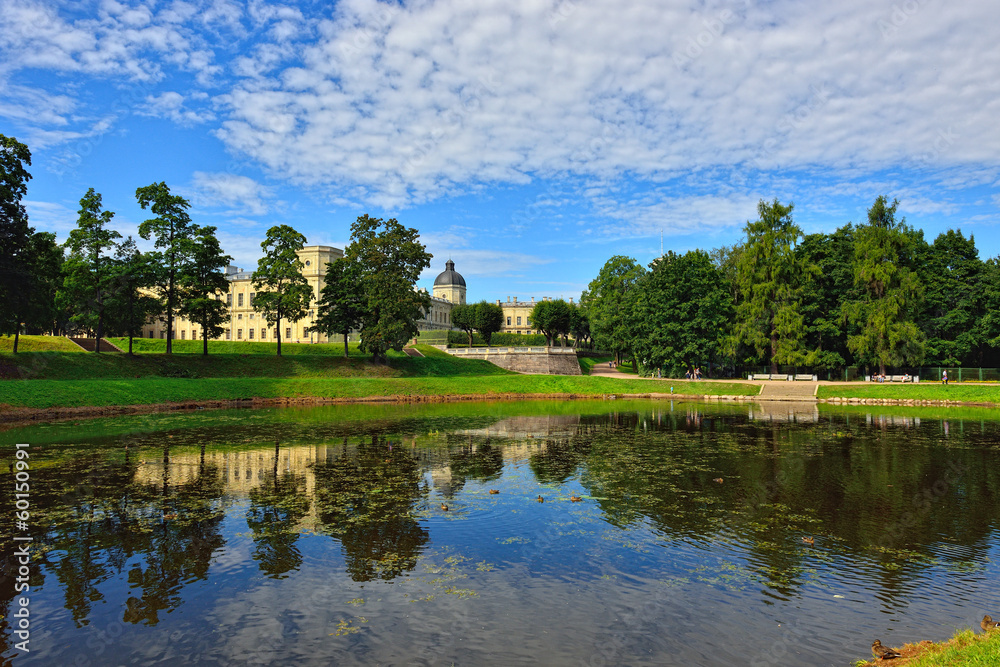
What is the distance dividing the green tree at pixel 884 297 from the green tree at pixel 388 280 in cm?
3818

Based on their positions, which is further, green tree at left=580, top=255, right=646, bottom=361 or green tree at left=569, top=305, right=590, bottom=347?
green tree at left=569, top=305, right=590, bottom=347

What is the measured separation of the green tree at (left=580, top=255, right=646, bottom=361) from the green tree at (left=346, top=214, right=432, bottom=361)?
2397 cm

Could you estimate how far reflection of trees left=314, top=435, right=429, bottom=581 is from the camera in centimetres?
962

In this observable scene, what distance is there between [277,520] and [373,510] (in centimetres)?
192

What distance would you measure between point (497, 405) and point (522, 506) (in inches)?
1072

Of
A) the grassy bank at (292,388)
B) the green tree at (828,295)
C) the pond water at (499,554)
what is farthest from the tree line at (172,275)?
the green tree at (828,295)

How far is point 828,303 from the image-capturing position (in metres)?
55.2

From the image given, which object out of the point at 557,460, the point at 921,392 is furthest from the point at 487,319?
the point at 557,460

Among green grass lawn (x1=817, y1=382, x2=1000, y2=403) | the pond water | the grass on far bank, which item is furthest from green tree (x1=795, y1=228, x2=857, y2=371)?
the grass on far bank

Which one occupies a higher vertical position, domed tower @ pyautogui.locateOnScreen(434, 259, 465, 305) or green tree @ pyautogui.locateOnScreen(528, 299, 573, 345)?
domed tower @ pyautogui.locateOnScreen(434, 259, 465, 305)

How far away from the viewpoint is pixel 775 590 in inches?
328

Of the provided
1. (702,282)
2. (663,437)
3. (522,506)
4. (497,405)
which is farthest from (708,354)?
(522,506)

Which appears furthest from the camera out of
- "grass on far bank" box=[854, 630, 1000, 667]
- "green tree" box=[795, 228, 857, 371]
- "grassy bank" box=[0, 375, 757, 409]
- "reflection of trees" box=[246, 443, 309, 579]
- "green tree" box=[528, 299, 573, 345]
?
"green tree" box=[528, 299, 573, 345]

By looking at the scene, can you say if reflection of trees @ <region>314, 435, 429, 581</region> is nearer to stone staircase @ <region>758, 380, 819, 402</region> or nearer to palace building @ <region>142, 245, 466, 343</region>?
stone staircase @ <region>758, 380, 819, 402</region>
